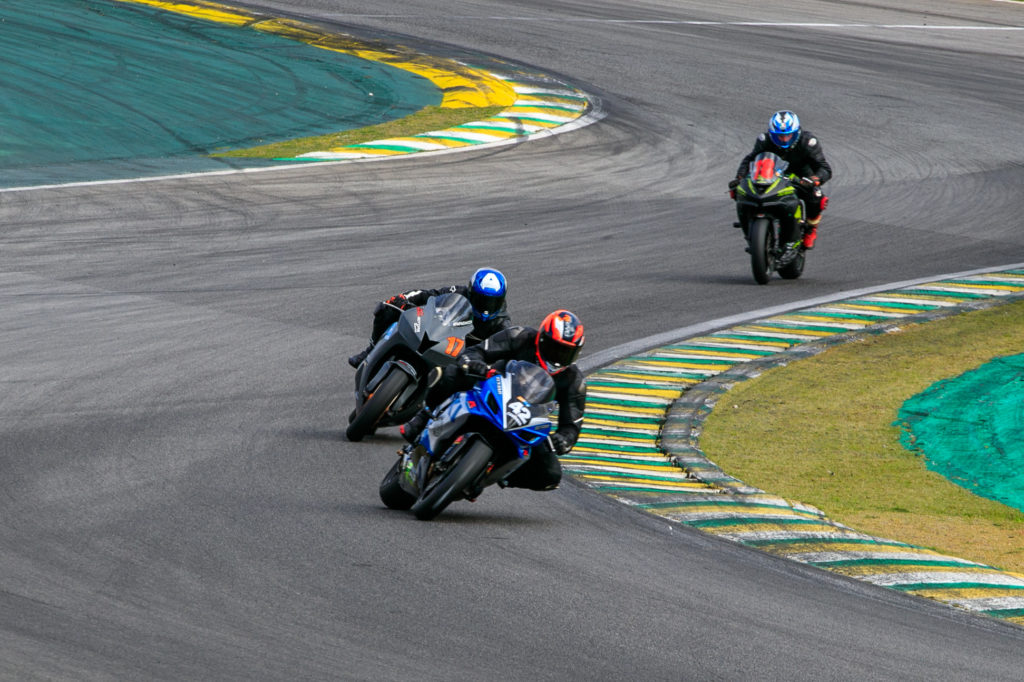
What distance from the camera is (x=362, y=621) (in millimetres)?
7039

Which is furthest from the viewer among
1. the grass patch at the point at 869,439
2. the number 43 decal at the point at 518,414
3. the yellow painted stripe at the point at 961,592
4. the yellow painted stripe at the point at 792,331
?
the yellow painted stripe at the point at 792,331

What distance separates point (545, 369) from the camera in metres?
8.98

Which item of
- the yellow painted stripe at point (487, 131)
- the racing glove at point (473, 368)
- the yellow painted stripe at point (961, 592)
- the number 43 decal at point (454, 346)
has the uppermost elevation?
the racing glove at point (473, 368)

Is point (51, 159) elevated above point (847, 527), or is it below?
below

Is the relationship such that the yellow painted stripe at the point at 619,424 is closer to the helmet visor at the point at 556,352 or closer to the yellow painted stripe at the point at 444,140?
the helmet visor at the point at 556,352

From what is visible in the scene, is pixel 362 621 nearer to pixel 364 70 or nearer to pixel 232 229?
pixel 232 229

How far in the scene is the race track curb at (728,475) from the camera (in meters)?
8.83

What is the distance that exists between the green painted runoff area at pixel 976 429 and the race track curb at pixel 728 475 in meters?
1.56

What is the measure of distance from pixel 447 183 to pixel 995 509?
1243 cm

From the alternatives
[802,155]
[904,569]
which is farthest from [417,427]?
[802,155]

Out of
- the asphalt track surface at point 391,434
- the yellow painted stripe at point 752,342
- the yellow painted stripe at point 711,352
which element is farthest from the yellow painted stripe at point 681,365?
the yellow painted stripe at point 752,342

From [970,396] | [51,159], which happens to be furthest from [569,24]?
[970,396]

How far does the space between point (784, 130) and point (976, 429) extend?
5692 millimetres

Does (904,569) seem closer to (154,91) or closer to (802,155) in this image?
(802,155)
